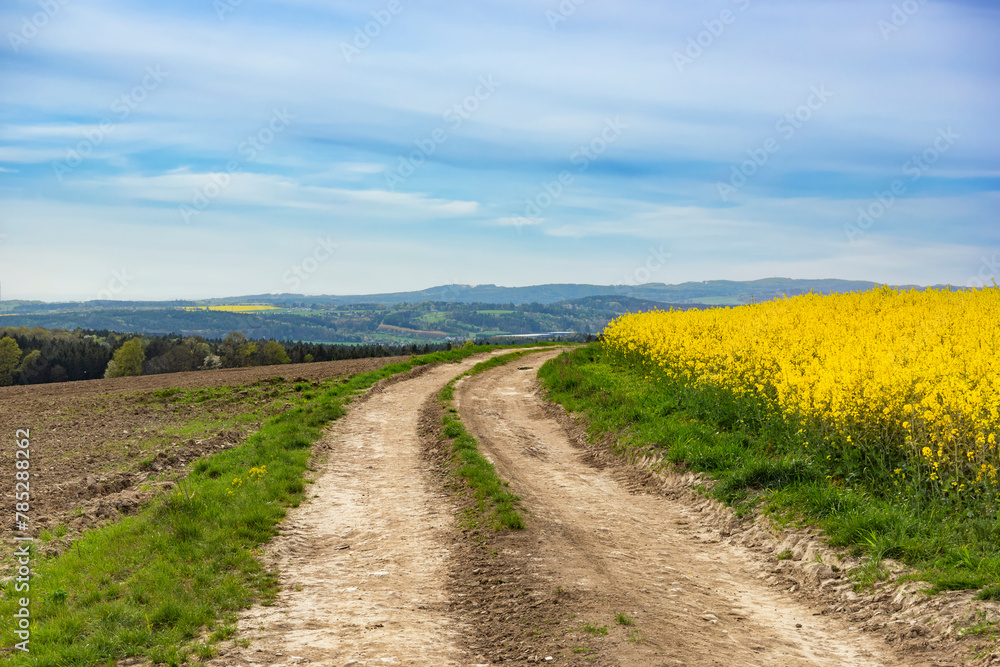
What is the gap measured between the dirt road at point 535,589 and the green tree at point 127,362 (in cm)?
6601

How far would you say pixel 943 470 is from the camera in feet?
30.1

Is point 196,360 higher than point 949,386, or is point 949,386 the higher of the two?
point 949,386

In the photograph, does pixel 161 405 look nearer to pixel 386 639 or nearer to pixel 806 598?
pixel 386 639

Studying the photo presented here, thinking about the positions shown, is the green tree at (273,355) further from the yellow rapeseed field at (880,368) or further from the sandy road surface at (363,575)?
the sandy road surface at (363,575)

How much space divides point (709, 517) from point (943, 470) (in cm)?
369

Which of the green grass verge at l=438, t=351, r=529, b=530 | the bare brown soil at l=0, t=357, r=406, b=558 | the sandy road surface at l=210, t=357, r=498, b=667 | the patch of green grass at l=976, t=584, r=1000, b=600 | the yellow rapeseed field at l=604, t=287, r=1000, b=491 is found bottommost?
the bare brown soil at l=0, t=357, r=406, b=558

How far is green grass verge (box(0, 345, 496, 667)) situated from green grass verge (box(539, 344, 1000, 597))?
811 centimetres

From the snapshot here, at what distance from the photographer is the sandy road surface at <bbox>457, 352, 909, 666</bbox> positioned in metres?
6.47

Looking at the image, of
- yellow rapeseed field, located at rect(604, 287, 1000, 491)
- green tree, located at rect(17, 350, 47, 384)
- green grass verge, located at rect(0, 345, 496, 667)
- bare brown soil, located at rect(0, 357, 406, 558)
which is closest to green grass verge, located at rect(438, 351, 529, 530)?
green grass verge, located at rect(0, 345, 496, 667)

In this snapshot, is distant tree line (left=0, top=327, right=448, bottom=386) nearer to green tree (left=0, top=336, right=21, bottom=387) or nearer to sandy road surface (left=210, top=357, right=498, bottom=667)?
green tree (left=0, top=336, right=21, bottom=387)

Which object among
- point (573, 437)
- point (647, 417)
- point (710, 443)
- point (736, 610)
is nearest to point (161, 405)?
point (573, 437)

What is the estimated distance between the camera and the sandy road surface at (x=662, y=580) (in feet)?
21.2

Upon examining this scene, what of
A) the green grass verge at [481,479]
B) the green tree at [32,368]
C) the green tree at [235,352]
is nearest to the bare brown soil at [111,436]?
the green grass verge at [481,479]

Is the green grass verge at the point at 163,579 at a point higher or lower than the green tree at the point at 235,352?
higher
